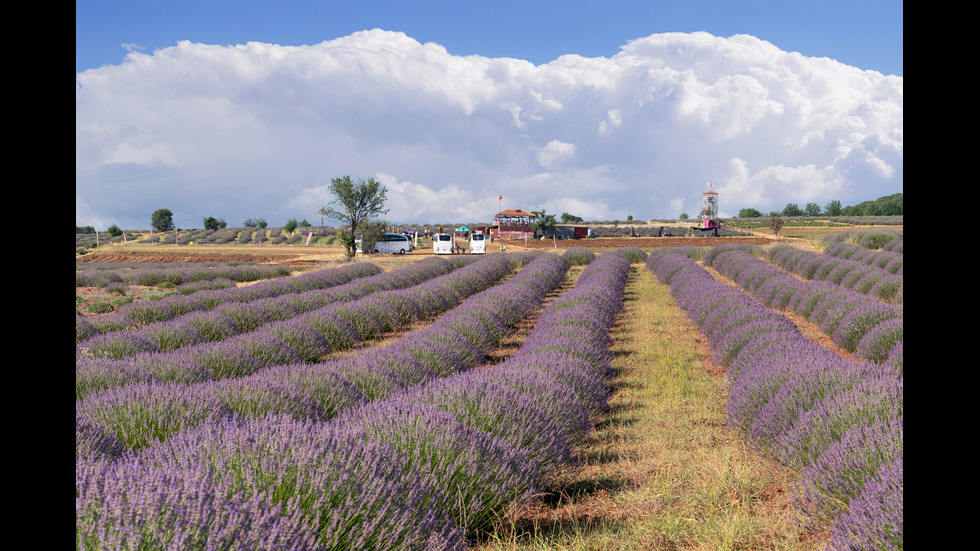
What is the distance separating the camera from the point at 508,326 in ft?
30.5

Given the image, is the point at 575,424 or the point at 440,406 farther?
the point at 575,424

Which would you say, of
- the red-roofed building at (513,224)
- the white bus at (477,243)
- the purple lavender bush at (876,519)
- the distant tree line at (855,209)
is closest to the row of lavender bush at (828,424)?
the purple lavender bush at (876,519)

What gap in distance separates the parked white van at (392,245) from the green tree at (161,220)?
49.0 m

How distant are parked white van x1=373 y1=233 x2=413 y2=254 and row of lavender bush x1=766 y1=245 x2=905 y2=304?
20225 mm

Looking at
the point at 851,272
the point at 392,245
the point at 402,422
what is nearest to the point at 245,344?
the point at 402,422

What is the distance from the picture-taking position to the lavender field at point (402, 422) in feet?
6.21

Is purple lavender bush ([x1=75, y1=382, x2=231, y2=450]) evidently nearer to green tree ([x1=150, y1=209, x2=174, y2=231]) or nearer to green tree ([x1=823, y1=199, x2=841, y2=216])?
green tree ([x1=150, y1=209, x2=174, y2=231])

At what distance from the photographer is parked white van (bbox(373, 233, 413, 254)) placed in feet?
110

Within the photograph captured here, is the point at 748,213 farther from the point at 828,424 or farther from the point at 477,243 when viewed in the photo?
the point at 828,424

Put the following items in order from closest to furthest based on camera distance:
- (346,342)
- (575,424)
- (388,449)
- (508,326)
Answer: (388,449), (575,424), (346,342), (508,326)
